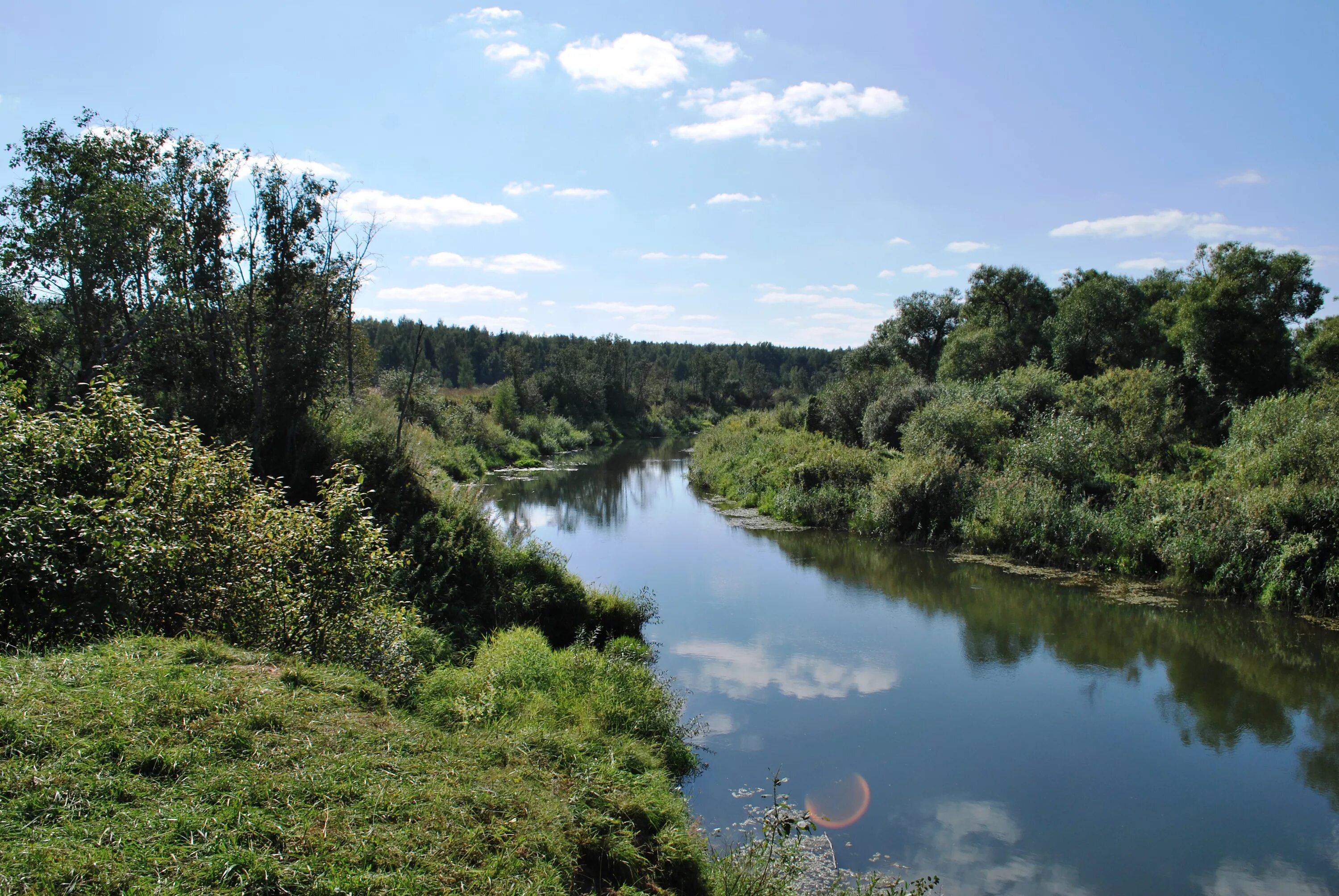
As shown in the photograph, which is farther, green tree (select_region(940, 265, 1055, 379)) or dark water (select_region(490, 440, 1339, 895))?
green tree (select_region(940, 265, 1055, 379))

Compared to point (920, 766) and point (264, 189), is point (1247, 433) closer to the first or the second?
point (920, 766)

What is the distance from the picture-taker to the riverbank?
13.9 metres

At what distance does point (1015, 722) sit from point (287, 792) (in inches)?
348

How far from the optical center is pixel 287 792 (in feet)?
13.3

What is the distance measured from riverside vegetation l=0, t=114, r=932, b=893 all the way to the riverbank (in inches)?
400

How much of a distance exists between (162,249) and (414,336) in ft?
249

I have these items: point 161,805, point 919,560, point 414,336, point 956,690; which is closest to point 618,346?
point 414,336

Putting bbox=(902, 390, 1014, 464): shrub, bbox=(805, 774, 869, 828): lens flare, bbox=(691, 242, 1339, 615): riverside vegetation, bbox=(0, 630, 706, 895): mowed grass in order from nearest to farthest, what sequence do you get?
bbox=(0, 630, 706, 895): mowed grass
bbox=(805, 774, 869, 828): lens flare
bbox=(691, 242, 1339, 615): riverside vegetation
bbox=(902, 390, 1014, 464): shrub

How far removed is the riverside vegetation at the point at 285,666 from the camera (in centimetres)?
371

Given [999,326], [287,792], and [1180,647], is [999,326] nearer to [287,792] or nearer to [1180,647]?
[1180,647]

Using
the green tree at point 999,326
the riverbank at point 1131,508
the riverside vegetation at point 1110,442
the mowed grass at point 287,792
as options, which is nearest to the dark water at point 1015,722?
the riverbank at point 1131,508

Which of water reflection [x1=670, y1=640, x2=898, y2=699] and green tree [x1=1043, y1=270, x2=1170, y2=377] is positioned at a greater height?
green tree [x1=1043, y1=270, x2=1170, y2=377]

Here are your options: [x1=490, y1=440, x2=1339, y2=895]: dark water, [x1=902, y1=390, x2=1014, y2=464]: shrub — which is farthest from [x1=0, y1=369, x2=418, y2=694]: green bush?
[x1=902, y1=390, x2=1014, y2=464]: shrub

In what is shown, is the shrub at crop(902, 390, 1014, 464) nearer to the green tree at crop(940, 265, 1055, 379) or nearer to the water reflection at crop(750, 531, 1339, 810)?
the water reflection at crop(750, 531, 1339, 810)
